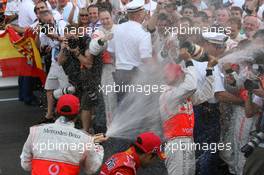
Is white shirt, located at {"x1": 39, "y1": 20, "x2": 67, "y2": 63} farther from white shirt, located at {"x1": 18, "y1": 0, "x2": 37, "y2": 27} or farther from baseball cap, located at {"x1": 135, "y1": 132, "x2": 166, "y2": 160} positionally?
baseball cap, located at {"x1": 135, "y1": 132, "x2": 166, "y2": 160}

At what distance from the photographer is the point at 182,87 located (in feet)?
21.5

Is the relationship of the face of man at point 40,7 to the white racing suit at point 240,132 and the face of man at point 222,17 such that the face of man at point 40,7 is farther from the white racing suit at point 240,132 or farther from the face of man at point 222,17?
the white racing suit at point 240,132

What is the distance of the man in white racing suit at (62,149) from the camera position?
5508mm

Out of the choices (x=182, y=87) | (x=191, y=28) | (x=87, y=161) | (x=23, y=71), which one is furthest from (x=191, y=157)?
(x=23, y=71)

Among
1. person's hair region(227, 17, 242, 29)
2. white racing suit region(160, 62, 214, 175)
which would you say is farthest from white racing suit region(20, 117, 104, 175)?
person's hair region(227, 17, 242, 29)

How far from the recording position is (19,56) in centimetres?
1159

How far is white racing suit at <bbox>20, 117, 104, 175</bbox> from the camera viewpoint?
18.1 ft

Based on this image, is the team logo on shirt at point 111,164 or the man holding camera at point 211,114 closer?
the team logo on shirt at point 111,164

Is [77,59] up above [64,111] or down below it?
below

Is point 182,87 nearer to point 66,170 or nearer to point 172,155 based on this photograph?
point 172,155

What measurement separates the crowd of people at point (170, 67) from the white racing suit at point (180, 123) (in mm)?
Answer: 11

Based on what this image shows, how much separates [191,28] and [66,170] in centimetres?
361

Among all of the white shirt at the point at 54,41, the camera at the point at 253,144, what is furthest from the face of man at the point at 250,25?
the white shirt at the point at 54,41

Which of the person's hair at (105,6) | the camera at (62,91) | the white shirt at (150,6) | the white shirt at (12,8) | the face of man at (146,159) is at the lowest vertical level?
the camera at (62,91)
